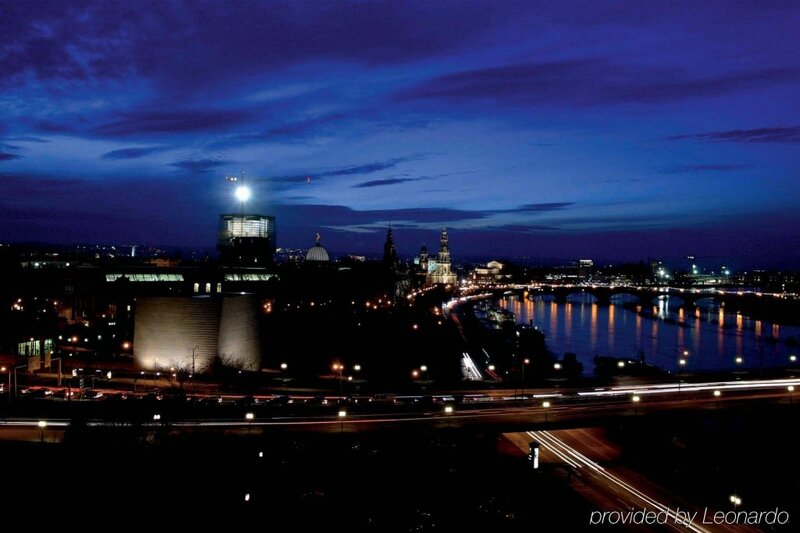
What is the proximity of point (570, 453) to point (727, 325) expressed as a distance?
131 feet

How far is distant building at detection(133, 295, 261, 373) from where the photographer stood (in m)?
20.8

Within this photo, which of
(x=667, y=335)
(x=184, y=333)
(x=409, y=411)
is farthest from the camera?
(x=667, y=335)

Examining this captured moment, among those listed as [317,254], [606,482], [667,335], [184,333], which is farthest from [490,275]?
[606,482]

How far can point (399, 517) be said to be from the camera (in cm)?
997

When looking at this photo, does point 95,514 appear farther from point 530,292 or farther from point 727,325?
point 530,292

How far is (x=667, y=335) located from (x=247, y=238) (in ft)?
128

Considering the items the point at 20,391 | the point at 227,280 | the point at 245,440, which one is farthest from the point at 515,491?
the point at 227,280

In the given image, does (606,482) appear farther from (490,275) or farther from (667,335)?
(490,275)

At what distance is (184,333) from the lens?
21.0 m

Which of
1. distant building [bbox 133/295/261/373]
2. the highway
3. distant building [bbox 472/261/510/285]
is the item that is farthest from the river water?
distant building [bbox 472/261/510/285]

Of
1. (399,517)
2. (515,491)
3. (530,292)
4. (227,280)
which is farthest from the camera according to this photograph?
(530,292)

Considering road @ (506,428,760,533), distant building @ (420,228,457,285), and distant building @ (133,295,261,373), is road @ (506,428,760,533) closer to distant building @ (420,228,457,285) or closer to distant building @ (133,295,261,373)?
distant building @ (133,295,261,373)

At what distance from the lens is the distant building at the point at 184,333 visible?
68.2ft

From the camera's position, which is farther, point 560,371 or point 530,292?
point 530,292
